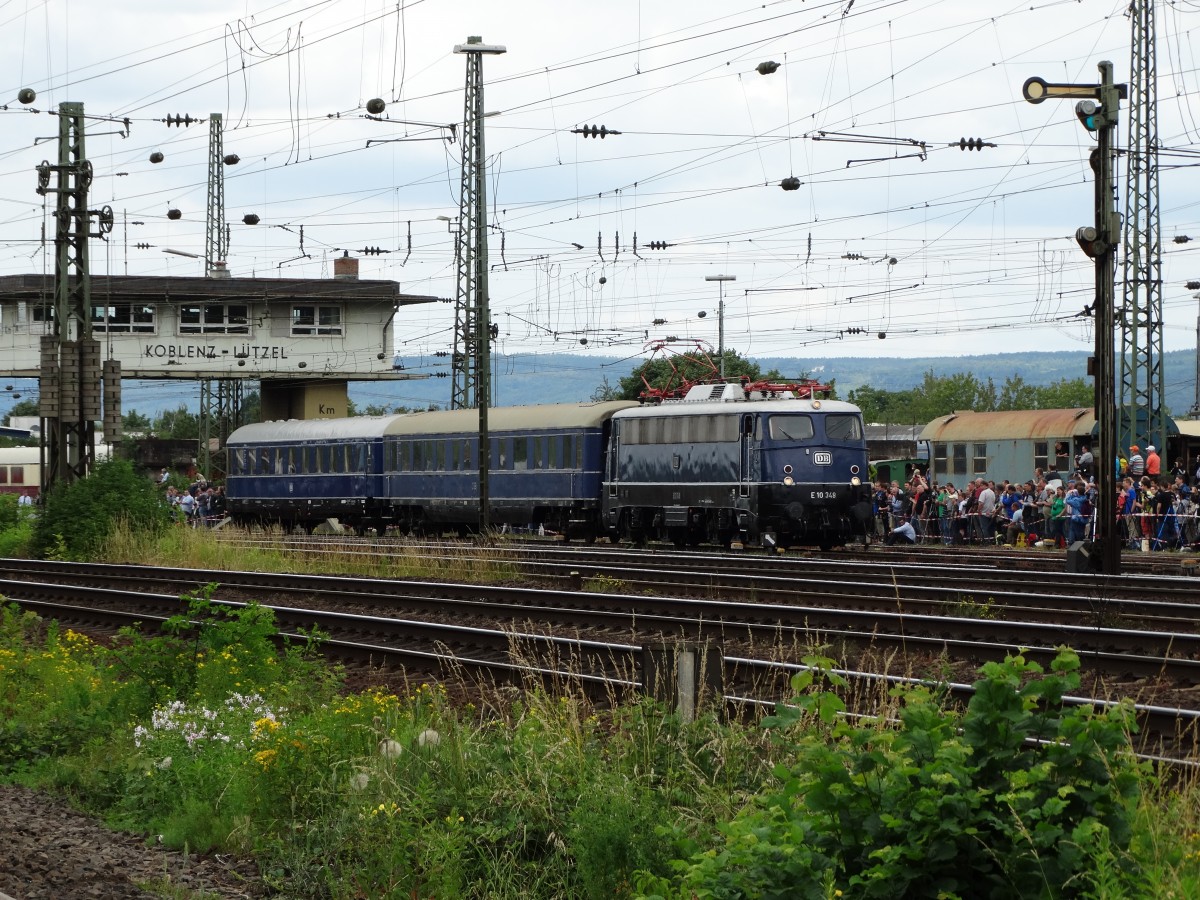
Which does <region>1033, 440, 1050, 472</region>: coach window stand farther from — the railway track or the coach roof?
the railway track

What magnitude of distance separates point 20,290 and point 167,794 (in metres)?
56.7

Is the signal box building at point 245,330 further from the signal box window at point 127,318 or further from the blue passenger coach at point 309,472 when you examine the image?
the blue passenger coach at point 309,472

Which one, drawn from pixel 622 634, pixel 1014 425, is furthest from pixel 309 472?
pixel 622 634

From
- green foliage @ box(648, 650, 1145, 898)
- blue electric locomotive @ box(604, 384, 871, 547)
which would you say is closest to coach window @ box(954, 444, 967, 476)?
blue electric locomotive @ box(604, 384, 871, 547)

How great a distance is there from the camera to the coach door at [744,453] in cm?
3081

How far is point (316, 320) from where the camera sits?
64688mm

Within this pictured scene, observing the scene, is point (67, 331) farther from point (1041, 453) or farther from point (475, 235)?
point (1041, 453)

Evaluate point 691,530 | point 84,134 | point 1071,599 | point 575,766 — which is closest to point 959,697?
point 575,766

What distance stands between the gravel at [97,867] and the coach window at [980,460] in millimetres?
39677

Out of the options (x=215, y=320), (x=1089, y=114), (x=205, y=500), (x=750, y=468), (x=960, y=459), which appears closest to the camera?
(x=1089, y=114)

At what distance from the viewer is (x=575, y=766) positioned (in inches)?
308

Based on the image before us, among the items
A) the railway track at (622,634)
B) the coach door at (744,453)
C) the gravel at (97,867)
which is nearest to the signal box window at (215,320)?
the coach door at (744,453)

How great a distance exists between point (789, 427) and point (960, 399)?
13059 cm

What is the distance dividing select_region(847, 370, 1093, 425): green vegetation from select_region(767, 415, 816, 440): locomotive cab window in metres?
111
